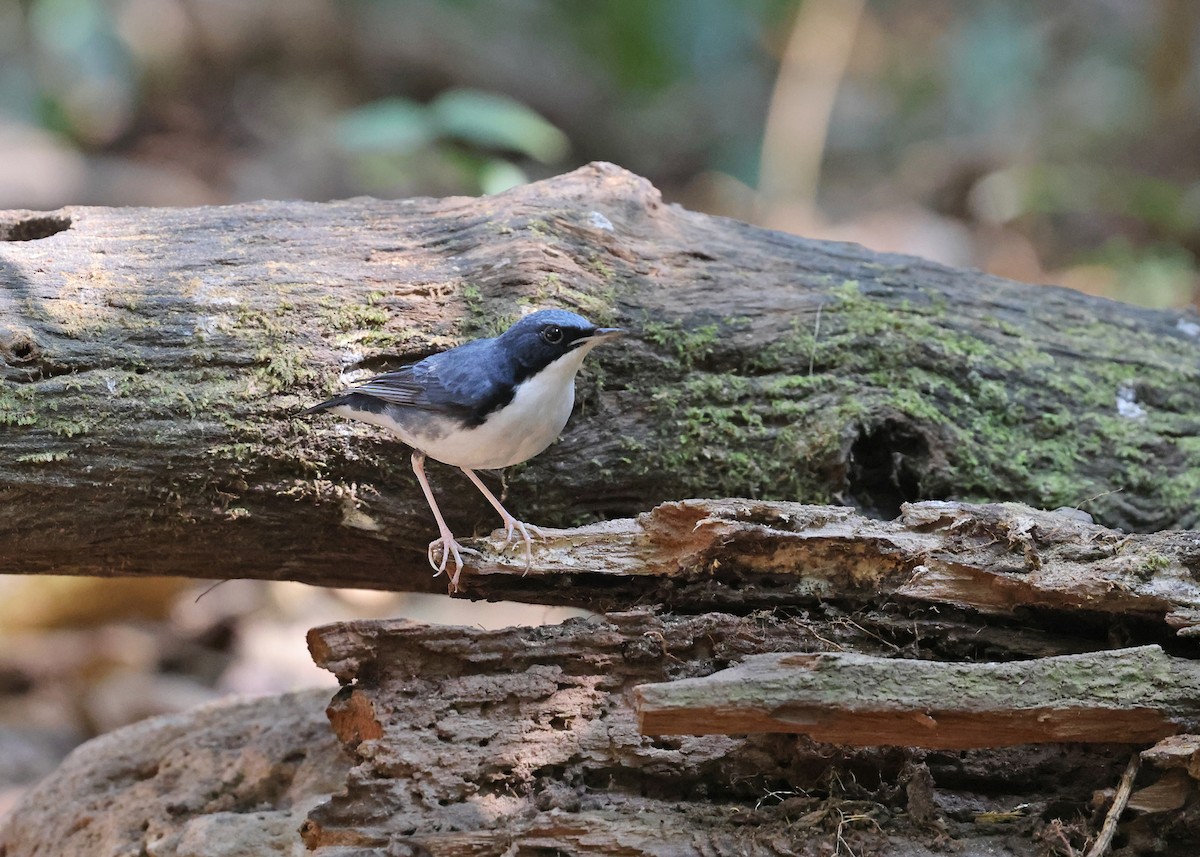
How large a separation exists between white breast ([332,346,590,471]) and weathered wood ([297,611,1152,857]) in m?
0.65

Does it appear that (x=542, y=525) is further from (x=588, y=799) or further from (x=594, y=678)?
(x=588, y=799)

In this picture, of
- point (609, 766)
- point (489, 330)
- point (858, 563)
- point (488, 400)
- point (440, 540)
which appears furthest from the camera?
point (489, 330)

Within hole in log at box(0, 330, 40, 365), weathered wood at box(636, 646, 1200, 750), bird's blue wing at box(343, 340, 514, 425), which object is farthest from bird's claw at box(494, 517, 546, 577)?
hole in log at box(0, 330, 40, 365)

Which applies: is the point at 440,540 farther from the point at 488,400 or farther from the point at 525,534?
the point at 488,400

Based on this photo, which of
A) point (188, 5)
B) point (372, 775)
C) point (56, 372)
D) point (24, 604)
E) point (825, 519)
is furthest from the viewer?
point (188, 5)

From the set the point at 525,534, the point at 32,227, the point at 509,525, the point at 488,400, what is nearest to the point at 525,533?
the point at 525,534

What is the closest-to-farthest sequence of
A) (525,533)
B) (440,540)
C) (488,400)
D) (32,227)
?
(525,533), (488,400), (440,540), (32,227)

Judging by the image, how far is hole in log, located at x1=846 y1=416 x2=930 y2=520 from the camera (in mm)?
4309

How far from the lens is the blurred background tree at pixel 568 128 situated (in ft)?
24.7

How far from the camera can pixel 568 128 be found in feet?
48.6

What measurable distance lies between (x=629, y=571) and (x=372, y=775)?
3.64ft

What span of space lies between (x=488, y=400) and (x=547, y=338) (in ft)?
1.07

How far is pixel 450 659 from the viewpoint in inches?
133

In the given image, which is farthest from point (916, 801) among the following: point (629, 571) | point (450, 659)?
point (450, 659)
